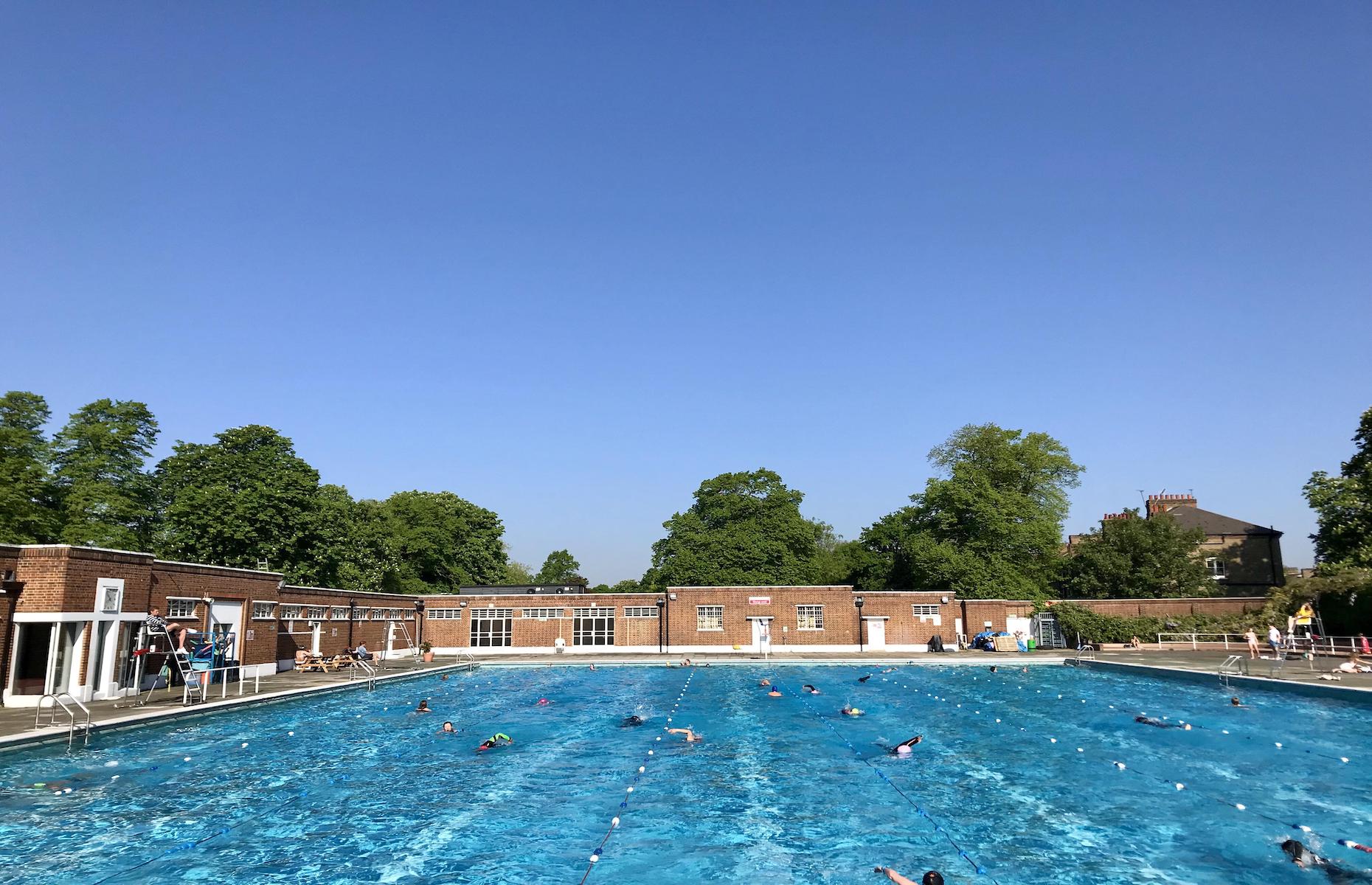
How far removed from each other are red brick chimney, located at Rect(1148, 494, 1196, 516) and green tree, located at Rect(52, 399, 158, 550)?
7422 centimetres

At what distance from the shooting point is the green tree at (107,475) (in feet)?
141

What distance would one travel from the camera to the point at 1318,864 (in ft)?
37.4

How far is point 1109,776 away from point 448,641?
40686mm

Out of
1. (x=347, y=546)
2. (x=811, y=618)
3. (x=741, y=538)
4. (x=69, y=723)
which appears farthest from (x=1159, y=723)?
(x=347, y=546)

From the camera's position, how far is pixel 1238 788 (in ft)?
52.7

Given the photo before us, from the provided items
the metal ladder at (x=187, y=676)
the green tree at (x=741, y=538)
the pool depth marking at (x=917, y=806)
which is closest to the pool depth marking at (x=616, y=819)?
the pool depth marking at (x=917, y=806)

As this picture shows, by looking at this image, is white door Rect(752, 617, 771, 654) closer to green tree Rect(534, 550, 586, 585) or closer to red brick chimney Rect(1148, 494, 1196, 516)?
red brick chimney Rect(1148, 494, 1196, 516)

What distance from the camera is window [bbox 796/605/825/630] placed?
47906 mm

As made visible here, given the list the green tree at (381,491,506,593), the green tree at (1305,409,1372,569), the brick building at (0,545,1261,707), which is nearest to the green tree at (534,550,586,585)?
the green tree at (381,491,506,593)

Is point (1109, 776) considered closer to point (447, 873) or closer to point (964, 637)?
point (447, 873)

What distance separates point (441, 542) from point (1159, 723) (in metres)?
58.2

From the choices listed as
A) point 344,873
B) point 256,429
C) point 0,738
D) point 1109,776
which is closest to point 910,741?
point 1109,776

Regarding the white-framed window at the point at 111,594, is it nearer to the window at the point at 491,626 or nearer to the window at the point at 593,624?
the window at the point at 491,626

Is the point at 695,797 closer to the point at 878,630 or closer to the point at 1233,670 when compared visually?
the point at 1233,670
